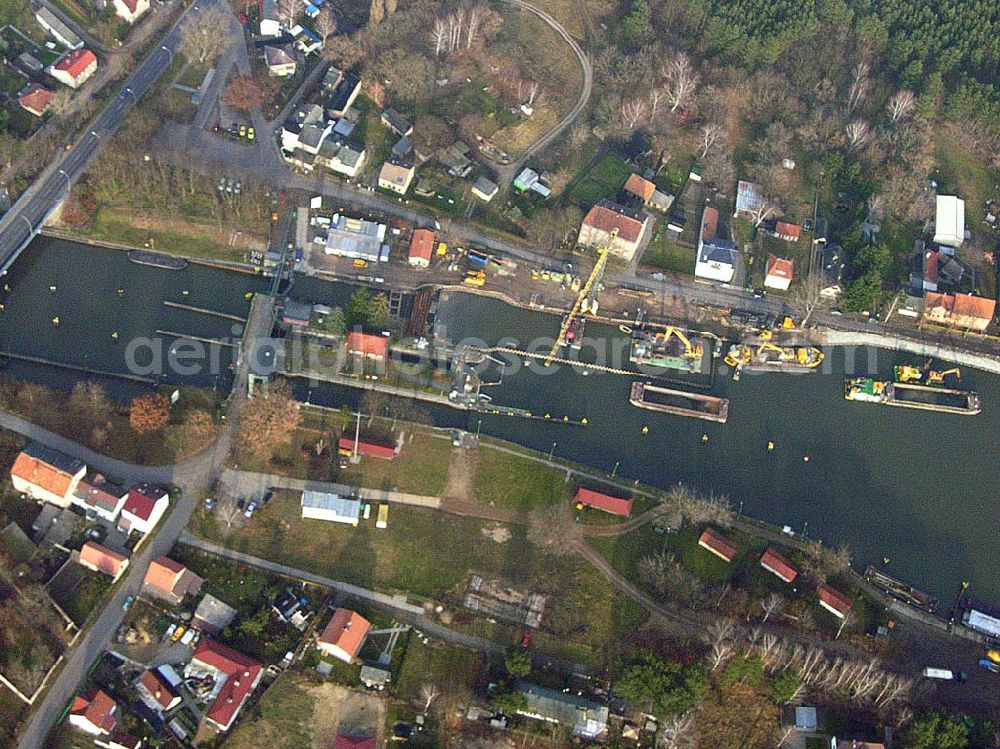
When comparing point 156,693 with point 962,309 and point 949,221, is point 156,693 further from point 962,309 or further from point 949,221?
point 949,221

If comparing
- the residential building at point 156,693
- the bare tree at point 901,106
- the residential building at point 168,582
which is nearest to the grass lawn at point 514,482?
the residential building at point 168,582

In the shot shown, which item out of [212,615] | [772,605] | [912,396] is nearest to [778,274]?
[912,396]

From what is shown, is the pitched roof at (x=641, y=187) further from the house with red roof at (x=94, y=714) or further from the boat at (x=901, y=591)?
the house with red roof at (x=94, y=714)

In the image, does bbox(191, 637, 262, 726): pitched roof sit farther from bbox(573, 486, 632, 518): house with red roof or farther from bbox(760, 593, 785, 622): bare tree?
bbox(760, 593, 785, 622): bare tree

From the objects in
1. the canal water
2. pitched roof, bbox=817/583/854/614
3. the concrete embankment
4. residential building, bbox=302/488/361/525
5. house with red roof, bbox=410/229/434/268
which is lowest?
pitched roof, bbox=817/583/854/614

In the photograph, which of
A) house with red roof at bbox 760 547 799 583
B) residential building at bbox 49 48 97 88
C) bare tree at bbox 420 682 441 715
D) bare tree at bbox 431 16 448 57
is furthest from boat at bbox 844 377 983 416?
residential building at bbox 49 48 97 88
